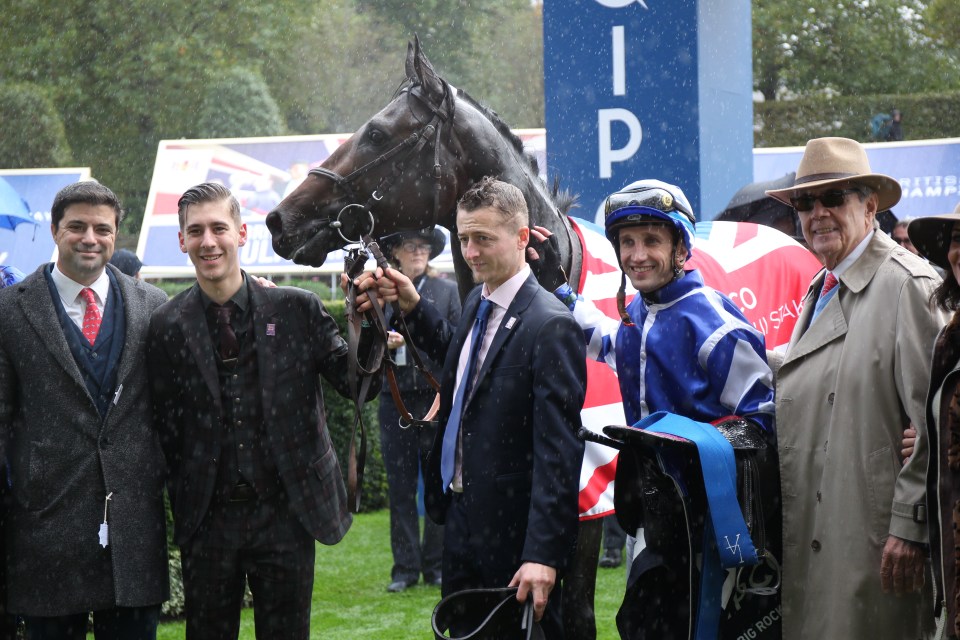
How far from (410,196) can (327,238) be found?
337mm

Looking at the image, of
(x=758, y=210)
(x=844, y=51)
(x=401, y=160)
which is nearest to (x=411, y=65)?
(x=401, y=160)

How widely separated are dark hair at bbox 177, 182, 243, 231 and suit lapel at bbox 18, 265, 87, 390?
455mm

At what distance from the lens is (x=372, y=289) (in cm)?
321

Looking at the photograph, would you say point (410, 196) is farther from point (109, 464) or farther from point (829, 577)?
point (829, 577)

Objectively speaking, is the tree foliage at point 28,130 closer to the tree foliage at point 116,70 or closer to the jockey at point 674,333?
the tree foliage at point 116,70

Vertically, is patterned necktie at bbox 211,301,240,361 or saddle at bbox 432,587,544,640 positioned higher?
patterned necktie at bbox 211,301,240,361

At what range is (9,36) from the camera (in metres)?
27.0

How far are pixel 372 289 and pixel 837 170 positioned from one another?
4.47 feet

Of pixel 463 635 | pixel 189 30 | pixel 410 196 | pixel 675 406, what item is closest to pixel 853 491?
pixel 675 406

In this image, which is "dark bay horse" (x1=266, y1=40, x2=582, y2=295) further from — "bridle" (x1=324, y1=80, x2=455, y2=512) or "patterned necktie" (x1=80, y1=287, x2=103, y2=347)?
"patterned necktie" (x1=80, y1=287, x2=103, y2=347)

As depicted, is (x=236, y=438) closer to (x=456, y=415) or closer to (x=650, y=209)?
A: (x=456, y=415)

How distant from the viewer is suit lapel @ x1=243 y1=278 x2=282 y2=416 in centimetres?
317

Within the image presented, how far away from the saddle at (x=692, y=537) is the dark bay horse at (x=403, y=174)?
1.30 metres

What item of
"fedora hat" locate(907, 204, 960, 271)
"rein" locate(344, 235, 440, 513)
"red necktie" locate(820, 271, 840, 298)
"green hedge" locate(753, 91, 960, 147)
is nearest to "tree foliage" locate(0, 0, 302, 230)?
"green hedge" locate(753, 91, 960, 147)
